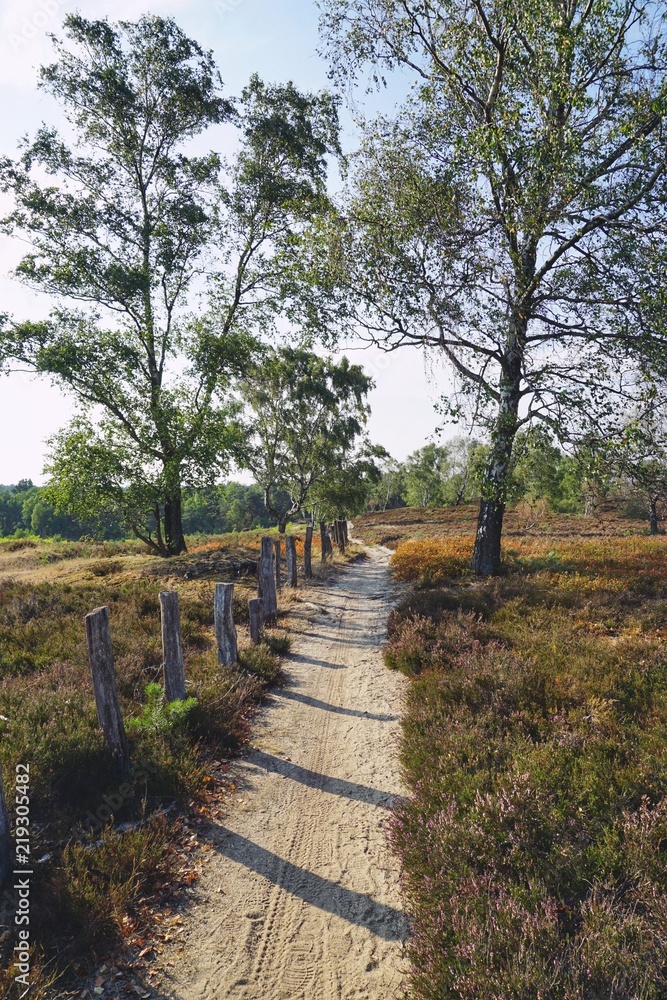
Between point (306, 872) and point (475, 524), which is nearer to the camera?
point (306, 872)

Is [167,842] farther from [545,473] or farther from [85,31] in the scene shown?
[85,31]

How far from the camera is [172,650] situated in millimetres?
7078

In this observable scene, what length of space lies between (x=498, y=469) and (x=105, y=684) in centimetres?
1015

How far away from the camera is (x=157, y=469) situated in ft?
63.7

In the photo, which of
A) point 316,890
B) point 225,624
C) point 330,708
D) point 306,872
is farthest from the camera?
point 225,624

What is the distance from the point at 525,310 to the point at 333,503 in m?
14.9

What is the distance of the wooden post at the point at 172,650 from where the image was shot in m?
7.02

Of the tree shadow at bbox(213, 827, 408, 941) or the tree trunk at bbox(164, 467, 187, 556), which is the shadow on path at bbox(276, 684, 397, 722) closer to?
the tree shadow at bbox(213, 827, 408, 941)

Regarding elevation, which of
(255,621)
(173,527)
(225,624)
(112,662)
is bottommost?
(255,621)

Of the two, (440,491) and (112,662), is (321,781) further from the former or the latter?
(440,491)

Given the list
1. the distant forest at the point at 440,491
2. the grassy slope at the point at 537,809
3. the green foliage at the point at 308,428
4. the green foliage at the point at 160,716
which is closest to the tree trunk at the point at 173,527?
the distant forest at the point at 440,491

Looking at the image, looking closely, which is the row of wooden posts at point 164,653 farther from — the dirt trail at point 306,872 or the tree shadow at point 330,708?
the dirt trail at point 306,872

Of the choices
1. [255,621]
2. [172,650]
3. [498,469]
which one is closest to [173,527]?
[255,621]

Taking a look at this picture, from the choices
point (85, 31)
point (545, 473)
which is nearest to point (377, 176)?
point (545, 473)
